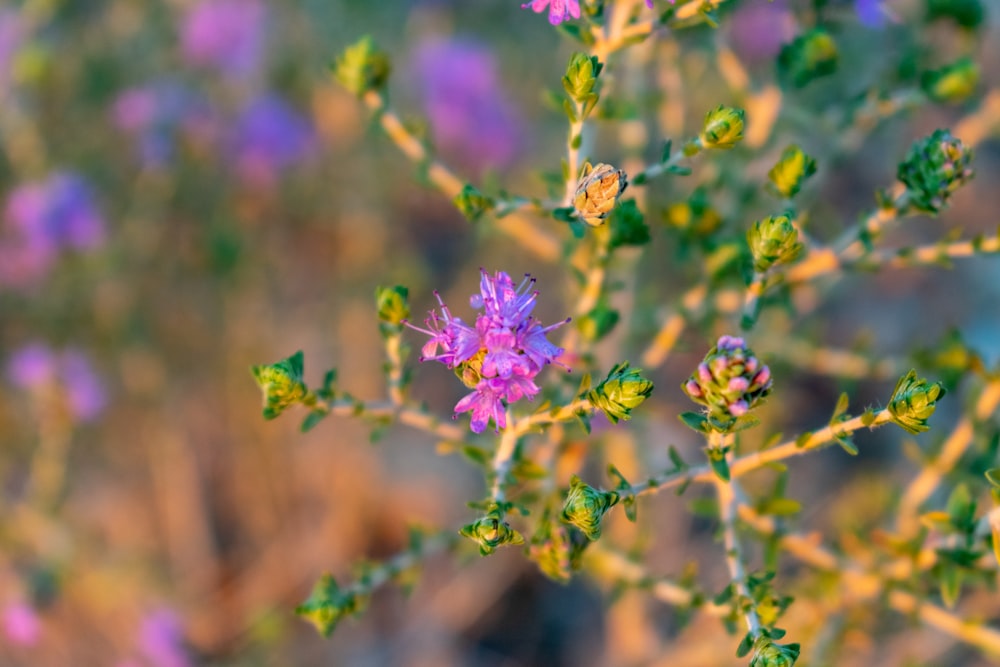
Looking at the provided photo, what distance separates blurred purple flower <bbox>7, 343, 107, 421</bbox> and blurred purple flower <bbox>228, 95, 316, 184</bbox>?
1.07m

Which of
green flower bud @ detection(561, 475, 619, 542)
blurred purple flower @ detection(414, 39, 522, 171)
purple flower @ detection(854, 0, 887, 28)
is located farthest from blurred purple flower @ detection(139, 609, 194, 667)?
purple flower @ detection(854, 0, 887, 28)

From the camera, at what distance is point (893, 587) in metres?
1.88

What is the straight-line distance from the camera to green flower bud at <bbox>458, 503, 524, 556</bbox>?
4.17ft

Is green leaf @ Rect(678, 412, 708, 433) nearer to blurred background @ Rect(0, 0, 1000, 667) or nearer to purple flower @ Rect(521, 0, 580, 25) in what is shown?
purple flower @ Rect(521, 0, 580, 25)

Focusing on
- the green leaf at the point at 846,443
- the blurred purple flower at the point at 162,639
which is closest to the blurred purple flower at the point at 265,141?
the blurred purple flower at the point at 162,639

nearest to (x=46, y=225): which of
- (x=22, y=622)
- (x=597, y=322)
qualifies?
(x=22, y=622)

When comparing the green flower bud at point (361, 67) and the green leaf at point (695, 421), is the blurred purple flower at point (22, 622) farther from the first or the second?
the green leaf at point (695, 421)

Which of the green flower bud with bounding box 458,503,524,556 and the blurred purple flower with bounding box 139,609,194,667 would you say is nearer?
the green flower bud with bounding box 458,503,524,556

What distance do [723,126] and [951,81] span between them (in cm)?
84

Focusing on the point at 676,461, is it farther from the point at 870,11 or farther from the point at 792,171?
the point at 870,11

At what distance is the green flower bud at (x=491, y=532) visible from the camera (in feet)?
4.17

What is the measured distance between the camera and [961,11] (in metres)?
2.19

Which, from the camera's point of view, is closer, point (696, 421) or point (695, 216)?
point (696, 421)

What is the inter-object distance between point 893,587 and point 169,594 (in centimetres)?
286
